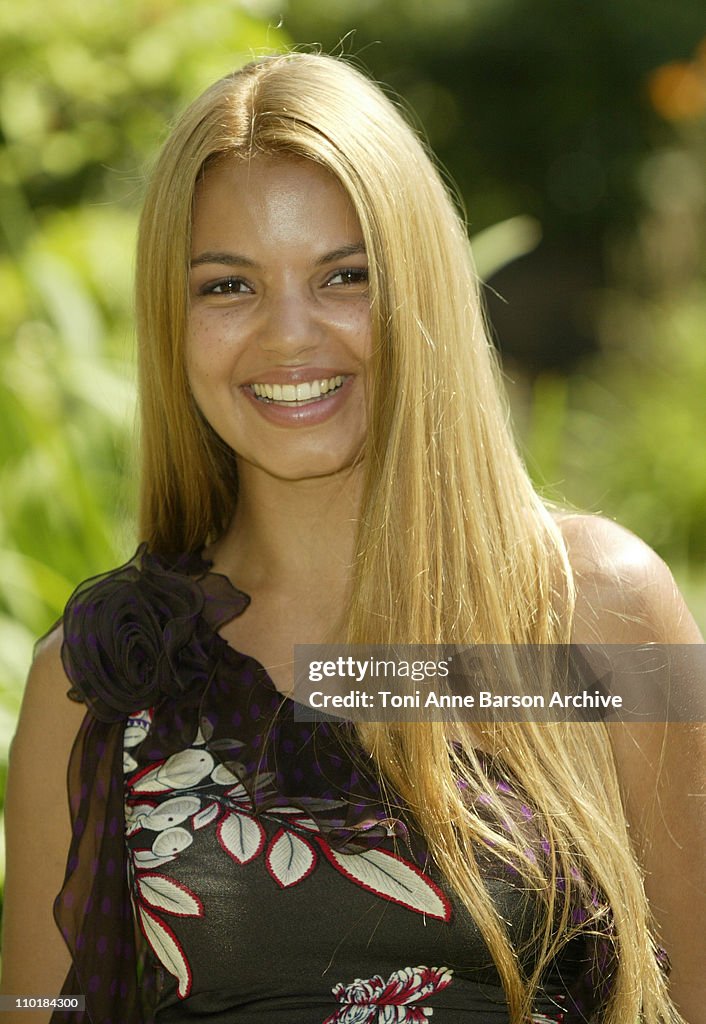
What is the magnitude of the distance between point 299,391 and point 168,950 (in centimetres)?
85

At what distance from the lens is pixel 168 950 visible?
5.94 feet

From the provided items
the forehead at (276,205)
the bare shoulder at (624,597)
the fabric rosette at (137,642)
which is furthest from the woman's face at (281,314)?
the bare shoulder at (624,597)

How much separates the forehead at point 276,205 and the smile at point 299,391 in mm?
208

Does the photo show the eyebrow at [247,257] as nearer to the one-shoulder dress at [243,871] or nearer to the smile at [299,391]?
the smile at [299,391]

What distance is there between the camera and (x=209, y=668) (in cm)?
193

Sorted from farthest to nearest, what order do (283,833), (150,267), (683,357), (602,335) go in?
(602,335)
(683,357)
(150,267)
(283,833)

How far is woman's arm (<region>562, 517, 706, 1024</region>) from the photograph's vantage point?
5.91 feet

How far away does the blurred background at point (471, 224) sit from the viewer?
316 cm

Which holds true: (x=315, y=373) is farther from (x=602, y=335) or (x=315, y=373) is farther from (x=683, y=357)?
(x=602, y=335)

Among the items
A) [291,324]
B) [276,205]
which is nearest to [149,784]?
[291,324]

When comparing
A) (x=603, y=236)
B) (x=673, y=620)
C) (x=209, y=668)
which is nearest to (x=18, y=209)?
(x=209, y=668)

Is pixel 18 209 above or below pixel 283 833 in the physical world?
above

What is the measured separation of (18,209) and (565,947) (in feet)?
12.3

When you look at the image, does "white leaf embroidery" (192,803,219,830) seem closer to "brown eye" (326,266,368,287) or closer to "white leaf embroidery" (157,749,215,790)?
"white leaf embroidery" (157,749,215,790)
